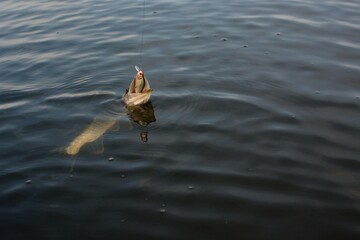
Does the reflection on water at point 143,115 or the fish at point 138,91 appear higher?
the fish at point 138,91

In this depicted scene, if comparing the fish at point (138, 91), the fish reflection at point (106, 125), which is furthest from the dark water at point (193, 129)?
the fish at point (138, 91)

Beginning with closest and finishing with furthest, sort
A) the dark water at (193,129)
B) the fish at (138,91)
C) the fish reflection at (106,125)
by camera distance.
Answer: the dark water at (193,129), the fish reflection at (106,125), the fish at (138,91)

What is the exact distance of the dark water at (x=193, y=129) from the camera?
4551 millimetres

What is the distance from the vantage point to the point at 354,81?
6.82 metres

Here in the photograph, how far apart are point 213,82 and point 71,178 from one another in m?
2.93

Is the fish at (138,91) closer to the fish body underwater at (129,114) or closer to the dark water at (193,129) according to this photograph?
the fish body underwater at (129,114)

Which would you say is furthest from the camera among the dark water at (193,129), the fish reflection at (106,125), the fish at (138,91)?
the fish at (138,91)

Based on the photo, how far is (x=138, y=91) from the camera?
625 centimetres

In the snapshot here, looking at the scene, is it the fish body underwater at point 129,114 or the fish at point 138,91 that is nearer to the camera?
the fish body underwater at point 129,114

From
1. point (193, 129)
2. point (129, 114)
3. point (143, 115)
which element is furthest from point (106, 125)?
point (193, 129)

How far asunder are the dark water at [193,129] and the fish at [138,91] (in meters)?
0.25

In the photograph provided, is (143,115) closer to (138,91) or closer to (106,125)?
(138,91)

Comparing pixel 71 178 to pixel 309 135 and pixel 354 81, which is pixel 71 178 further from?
pixel 354 81

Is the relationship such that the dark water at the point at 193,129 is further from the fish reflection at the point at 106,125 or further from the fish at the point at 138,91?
the fish at the point at 138,91
